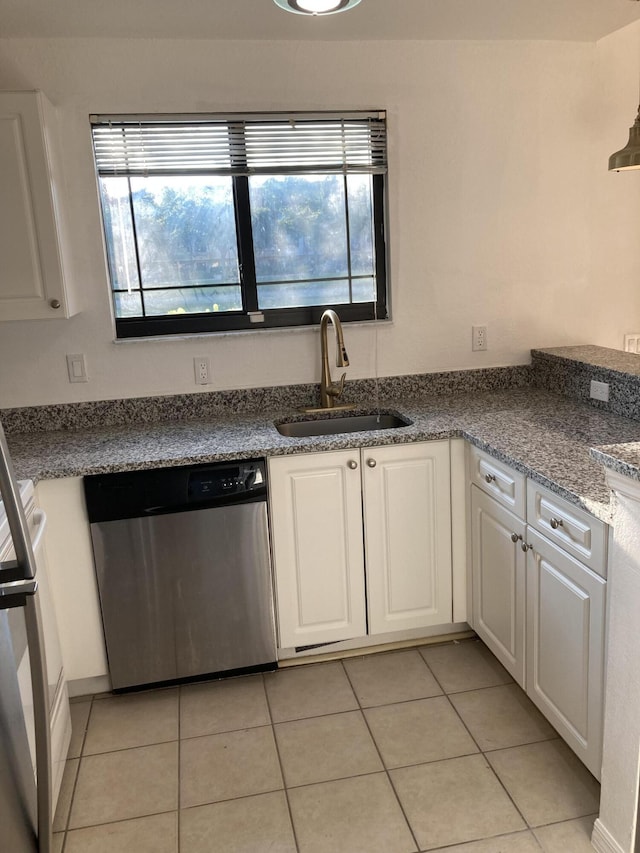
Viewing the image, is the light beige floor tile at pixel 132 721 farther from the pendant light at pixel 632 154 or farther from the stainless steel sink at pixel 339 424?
the pendant light at pixel 632 154

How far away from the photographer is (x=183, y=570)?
2295 mm

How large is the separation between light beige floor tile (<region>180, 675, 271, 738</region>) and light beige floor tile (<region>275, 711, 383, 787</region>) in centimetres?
12

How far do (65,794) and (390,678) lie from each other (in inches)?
43.3

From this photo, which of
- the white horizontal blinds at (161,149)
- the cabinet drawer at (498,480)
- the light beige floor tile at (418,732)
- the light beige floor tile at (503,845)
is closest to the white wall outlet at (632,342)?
the cabinet drawer at (498,480)

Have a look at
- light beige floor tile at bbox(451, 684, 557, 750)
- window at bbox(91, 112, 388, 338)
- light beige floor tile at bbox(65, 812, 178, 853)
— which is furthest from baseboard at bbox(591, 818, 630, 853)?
window at bbox(91, 112, 388, 338)

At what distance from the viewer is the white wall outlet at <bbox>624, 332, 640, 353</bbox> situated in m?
3.07

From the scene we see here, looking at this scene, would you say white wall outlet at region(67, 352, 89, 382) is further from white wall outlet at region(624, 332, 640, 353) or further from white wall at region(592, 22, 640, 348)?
white wall outlet at region(624, 332, 640, 353)

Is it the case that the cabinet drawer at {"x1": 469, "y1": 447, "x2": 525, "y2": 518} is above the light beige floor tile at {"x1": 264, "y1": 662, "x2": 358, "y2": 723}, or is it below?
above

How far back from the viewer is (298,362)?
112 inches

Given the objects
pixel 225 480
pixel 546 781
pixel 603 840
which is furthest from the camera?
pixel 225 480

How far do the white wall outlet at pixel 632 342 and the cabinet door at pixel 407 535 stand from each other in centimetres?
122

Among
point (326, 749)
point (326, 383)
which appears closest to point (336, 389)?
point (326, 383)

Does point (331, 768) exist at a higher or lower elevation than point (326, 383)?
lower

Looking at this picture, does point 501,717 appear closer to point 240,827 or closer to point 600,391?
point 240,827
